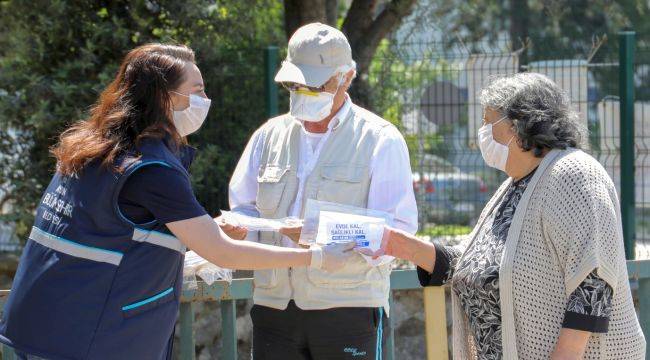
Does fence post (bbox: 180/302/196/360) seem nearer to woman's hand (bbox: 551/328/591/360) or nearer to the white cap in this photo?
the white cap

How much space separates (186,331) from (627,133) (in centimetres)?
395

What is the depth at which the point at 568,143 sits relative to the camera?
2941mm

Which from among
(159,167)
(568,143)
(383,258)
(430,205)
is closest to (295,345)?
(383,258)

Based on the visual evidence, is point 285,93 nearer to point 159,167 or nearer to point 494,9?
point 159,167

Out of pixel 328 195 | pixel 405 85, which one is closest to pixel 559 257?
pixel 328 195

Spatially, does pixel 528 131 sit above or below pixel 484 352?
above

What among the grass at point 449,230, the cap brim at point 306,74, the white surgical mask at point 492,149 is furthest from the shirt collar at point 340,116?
the grass at point 449,230

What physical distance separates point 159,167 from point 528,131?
1.22 m

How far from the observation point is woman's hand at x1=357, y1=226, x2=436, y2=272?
3283 millimetres

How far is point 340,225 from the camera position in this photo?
10.6 ft

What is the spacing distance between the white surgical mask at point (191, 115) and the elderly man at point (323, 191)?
19.2 inches

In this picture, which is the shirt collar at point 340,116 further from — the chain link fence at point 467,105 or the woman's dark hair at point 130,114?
the chain link fence at point 467,105

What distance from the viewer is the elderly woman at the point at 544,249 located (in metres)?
2.76

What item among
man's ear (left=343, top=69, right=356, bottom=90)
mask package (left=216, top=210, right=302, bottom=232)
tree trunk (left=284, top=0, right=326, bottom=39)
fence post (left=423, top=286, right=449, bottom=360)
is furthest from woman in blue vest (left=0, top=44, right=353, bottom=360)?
tree trunk (left=284, top=0, right=326, bottom=39)
